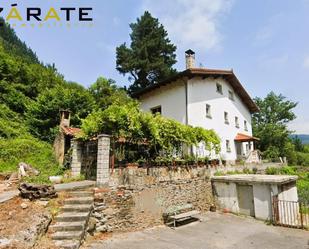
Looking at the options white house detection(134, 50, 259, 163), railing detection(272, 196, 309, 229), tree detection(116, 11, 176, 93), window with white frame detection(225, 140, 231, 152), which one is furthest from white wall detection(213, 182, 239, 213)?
tree detection(116, 11, 176, 93)

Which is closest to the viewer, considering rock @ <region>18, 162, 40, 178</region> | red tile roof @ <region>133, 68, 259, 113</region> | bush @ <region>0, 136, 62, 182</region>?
rock @ <region>18, 162, 40, 178</region>

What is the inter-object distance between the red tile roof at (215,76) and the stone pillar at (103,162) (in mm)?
9378

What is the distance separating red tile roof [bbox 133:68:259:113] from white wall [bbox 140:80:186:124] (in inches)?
18.3

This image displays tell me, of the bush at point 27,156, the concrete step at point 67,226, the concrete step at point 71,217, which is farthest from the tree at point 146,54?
the concrete step at point 67,226

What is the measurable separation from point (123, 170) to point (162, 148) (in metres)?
2.68

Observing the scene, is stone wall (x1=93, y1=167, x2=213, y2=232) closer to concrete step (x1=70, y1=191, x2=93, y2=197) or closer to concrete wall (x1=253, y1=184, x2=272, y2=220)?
concrete step (x1=70, y1=191, x2=93, y2=197)

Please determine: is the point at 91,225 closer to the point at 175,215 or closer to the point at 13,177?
the point at 175,215

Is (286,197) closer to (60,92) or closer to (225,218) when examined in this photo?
(225,218)

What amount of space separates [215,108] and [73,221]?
47.0ft

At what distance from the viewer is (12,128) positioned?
16.4 meters

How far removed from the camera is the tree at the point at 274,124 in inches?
1211

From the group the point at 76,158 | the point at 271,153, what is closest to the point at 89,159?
the point at 76,158

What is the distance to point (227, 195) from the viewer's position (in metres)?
12.8

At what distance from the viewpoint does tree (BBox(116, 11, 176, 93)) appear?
97.2ft
